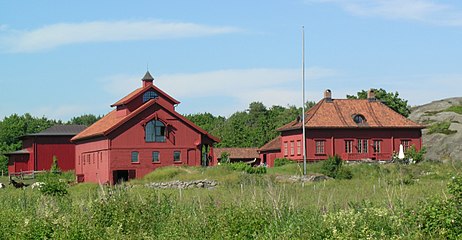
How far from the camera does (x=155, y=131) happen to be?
6284 centimetres

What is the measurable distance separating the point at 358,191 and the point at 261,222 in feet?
41.7

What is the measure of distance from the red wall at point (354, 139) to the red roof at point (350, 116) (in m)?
0.54

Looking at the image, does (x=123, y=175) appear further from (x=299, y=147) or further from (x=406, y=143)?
(x=406, y=143)

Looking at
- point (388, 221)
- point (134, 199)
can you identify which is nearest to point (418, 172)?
point (134, 199)

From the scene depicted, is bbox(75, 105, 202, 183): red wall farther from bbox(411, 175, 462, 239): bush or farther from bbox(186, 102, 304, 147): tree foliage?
bbox(411, 175, 462, 239): bush

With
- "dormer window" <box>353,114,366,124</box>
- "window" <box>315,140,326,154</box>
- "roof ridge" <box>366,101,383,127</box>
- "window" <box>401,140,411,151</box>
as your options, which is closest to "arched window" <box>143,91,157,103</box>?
"window" <box>315,140,326,154</box>

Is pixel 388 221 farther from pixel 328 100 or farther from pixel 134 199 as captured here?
pixel 328 100

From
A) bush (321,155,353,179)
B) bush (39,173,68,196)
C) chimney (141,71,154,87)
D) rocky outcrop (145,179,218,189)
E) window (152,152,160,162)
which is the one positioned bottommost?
rocky outcrop (145,179,218,189)

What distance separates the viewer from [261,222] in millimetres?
19234

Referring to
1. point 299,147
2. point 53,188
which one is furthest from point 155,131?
point 53,188

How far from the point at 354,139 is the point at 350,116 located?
2.18m

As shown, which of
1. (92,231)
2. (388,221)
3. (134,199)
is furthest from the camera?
(134,199)

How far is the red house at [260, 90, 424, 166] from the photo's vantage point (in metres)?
69.4

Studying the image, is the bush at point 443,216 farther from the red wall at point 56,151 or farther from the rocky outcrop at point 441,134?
the red wall at point 56,151
